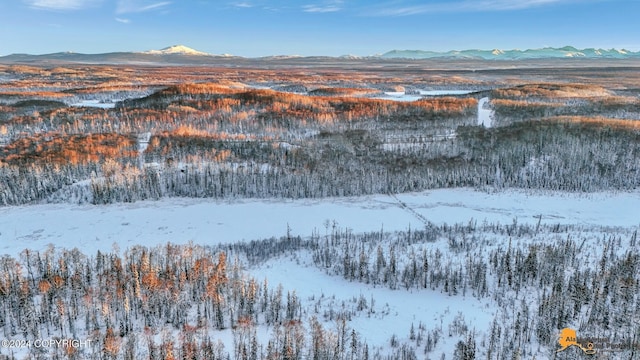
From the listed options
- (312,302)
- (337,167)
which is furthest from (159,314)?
(337,167)

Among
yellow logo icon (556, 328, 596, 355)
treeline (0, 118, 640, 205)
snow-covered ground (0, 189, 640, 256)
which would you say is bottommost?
yellow logo icon (556, 328, 596, 355)

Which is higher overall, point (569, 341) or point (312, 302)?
point (569, 341)

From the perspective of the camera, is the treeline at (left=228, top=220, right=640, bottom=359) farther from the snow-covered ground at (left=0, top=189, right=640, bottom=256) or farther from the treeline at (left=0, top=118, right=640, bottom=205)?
the treeline at (left=0, top=118, right=640, bottom=205)

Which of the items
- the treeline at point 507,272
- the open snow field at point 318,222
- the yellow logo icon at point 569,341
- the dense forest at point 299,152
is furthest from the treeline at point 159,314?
the dense forest at point 299,152

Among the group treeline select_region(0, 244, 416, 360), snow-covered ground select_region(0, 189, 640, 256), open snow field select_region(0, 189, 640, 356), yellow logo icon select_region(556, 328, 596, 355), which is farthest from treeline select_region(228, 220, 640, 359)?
treeline select_region(0, 244, 416, 360)

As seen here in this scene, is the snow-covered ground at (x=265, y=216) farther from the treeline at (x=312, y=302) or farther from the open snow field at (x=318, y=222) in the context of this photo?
the treeline at (x=312, y=302)

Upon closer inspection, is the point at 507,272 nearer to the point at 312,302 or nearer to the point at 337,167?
the point at 312,302
